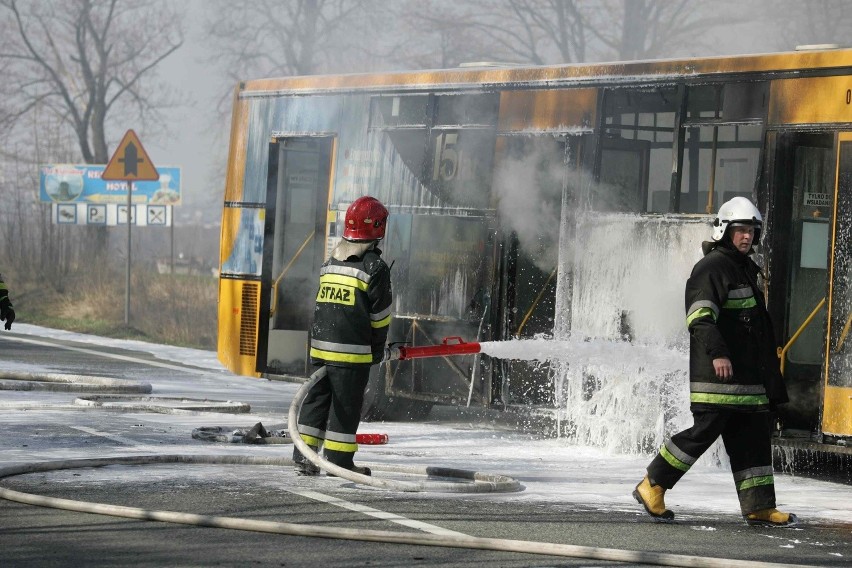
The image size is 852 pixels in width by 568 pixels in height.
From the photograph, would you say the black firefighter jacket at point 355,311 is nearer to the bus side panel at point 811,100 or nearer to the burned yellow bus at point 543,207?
the burned yellow bus at point 543,207

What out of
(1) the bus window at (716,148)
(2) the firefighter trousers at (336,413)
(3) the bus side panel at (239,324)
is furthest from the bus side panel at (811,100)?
(3) the bus side panel at (239,324)

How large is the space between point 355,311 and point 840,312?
3.22 metres

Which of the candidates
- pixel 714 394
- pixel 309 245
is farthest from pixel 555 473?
pixel 309 245

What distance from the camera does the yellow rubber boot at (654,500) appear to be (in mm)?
7957

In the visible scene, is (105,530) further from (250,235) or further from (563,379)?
(250,235)

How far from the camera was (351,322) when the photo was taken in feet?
29.5

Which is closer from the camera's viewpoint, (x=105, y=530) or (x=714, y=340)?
(x=105, y=530)

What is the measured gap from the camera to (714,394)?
315 inches

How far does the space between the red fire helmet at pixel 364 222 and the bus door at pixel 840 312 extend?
3.02 m

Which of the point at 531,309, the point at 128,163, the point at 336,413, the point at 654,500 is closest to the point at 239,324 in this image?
the point at 531,309

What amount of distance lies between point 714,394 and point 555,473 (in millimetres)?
2175

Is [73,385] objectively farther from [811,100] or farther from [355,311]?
[811,100]

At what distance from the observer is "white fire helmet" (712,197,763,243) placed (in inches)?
320

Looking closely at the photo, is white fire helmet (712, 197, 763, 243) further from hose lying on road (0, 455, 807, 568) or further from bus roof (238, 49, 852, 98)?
hose lying on road (0, 455, 807, 568)
